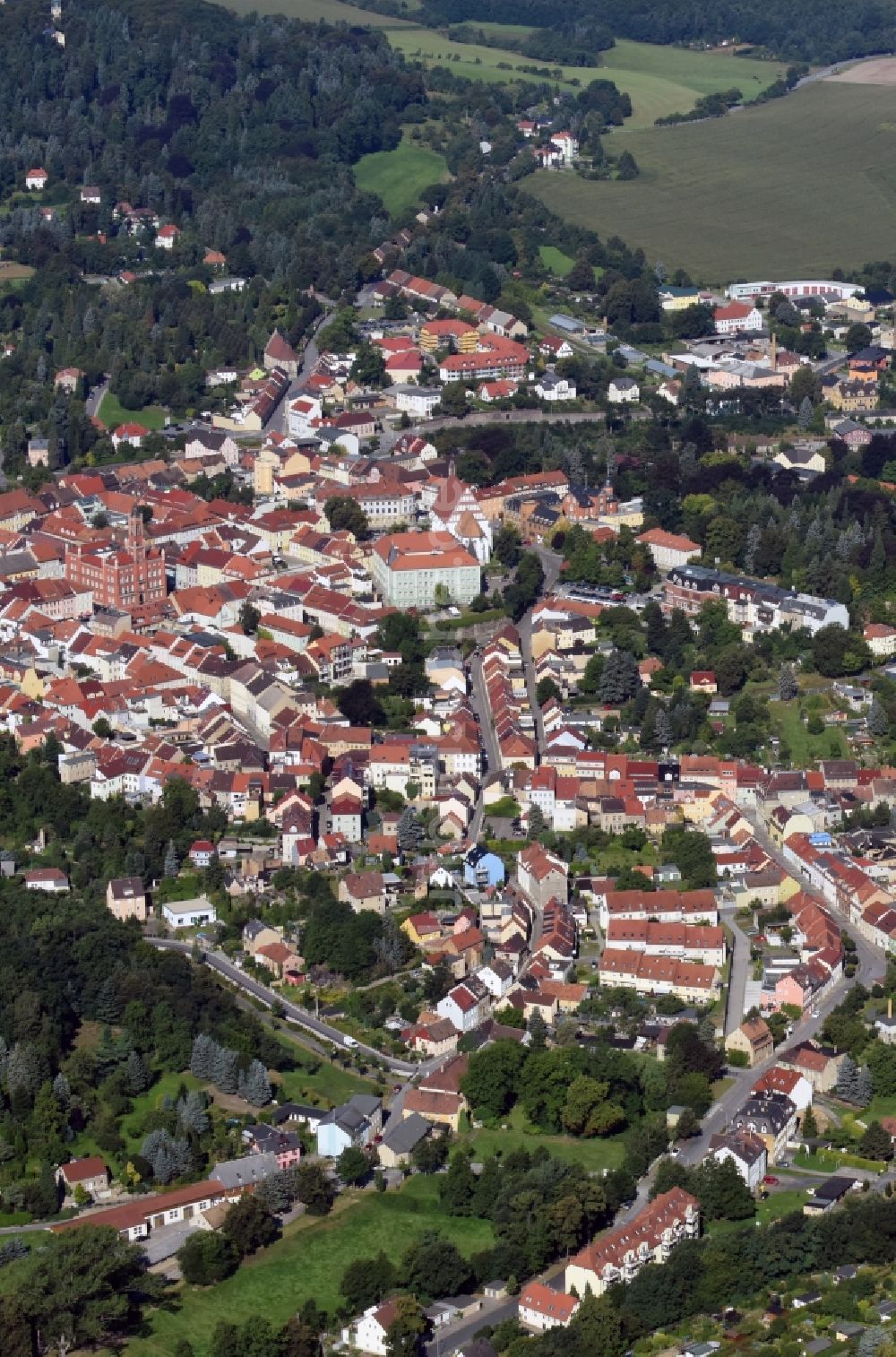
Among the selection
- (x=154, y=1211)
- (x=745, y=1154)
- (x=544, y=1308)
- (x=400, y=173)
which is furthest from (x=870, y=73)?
(x=544, y=1308)

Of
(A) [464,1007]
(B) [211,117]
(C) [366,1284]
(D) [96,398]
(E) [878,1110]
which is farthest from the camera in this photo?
(B) [211,117]

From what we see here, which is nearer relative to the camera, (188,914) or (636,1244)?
(636,1244)

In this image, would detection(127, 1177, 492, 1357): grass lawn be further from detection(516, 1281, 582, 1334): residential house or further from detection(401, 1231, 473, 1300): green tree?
detection(516, 1281, 582, 1334): residential house

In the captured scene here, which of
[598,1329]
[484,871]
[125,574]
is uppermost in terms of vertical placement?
[598,1329]

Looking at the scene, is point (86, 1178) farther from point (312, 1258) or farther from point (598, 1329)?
point (598, 1329)

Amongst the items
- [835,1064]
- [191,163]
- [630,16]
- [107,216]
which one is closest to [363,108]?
[191,163]

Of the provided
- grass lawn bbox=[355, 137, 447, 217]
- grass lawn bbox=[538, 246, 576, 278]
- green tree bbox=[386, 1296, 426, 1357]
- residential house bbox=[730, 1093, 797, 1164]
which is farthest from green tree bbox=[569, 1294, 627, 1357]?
grass lawn bbox=[355, 137, 447, 217]

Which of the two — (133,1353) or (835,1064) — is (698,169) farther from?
(133,1353)
